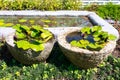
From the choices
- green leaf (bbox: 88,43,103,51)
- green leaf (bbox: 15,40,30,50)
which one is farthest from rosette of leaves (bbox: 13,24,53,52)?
green leaf (bbox: 88,43,103,51)

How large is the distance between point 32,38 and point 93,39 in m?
0.96

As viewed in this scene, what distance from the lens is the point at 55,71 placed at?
5.01 meters

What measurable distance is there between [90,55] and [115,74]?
2.22ft

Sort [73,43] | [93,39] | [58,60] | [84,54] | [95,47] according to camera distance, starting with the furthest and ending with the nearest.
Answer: [58,60]
[93,39]
[73,43]
[95,47]
[84,54]

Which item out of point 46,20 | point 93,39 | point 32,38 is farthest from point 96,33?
point 46,20

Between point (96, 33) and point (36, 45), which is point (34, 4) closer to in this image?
point (96, 33)

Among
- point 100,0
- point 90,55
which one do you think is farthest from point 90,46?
point 100,0

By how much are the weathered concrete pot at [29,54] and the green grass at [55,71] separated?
0.12 metres

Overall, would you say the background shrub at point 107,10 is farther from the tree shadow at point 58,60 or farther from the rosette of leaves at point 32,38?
the rosette of leaves at point 32,38

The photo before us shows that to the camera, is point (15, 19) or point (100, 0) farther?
point (100, 0)

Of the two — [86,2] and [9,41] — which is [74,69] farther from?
[86,2]

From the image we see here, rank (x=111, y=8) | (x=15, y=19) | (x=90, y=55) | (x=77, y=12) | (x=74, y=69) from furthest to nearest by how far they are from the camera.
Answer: (x=111, y=8) < (x=77, y=12) < (x=15, y=19) < (x=74, y=69) < (x=90, y=55)

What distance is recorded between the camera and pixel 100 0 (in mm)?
8461

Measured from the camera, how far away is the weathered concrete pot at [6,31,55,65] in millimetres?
4819
